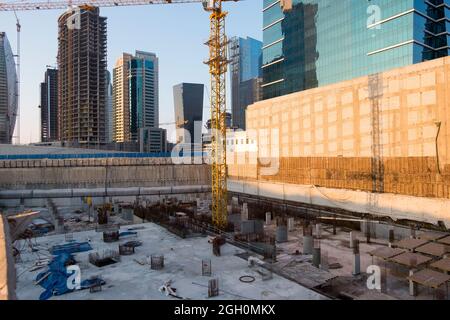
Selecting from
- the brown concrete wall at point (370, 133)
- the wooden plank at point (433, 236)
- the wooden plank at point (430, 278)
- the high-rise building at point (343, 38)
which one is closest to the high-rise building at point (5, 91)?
the high-rise building at point (343, 38)

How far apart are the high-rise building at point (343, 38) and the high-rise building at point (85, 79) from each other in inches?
3450

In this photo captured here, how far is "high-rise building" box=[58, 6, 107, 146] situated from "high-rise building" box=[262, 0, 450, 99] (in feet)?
288

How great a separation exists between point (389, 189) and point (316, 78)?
82.8 m

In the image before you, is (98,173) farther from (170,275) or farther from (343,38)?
(343,38)

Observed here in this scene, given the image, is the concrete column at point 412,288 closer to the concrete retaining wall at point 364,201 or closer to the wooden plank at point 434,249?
the wooden plank at point 434,249

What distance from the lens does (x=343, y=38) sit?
10600 cm

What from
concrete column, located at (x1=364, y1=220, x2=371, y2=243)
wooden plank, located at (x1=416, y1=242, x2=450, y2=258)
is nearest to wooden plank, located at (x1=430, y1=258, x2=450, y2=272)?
wooden plank, located at (x1=416, y1=242, x2=450, y2=258)

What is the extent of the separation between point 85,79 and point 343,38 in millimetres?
125919

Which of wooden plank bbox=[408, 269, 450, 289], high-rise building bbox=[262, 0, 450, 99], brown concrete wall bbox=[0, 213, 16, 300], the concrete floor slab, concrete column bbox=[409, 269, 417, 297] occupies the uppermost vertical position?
high-rise building bbox=[262, 0, 450, 99]

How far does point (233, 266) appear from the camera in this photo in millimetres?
24812

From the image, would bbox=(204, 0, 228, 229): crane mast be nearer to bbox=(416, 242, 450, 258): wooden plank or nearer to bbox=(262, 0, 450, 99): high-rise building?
bbox=(416, 242, 450, 258): wooden plank

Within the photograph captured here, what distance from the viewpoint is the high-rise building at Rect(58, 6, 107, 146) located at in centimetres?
16412

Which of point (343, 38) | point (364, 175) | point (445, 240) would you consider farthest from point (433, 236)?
point (343, 38)

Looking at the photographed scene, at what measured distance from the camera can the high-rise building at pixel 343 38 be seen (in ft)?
287
